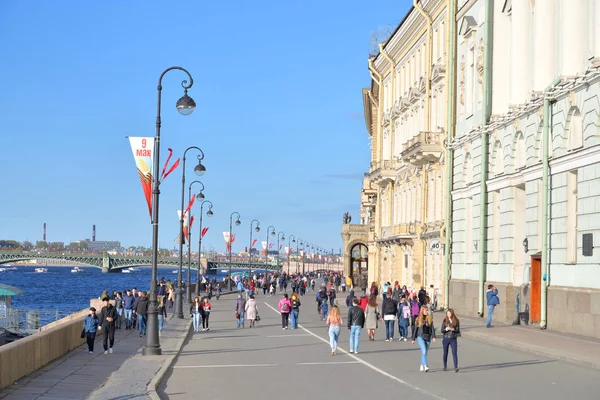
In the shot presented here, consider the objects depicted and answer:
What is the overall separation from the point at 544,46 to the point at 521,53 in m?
2.95

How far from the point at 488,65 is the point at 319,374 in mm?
22987

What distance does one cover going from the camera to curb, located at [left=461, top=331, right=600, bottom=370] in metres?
21.6

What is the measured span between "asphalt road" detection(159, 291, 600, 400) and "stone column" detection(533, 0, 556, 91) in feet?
30.0

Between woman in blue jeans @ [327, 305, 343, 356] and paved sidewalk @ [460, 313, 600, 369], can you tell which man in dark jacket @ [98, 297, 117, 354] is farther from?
paved sidewalk @ [460, 313, 600, 369]

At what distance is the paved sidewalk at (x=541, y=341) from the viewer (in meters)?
23.0

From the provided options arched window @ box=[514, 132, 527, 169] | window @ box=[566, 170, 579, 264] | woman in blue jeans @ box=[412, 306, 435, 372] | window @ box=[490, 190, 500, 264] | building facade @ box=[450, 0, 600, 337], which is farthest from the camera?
Result: window @ box=[490, 190, 500, 264]

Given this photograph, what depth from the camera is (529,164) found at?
116ft

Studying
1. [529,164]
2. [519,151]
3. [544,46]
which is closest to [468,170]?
[519,151]

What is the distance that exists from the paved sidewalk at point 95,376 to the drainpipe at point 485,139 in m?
14.7

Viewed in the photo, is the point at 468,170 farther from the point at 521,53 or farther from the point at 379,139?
the point at 379,139

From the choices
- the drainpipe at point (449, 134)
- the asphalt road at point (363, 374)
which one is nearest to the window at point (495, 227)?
the drainpipe at point (449, 134)

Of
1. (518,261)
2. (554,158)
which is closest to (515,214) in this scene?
(518,261)

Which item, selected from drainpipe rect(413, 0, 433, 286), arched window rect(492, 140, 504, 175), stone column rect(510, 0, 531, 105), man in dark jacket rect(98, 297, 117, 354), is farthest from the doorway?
drainpipe rect(413, 0, 433, 286)

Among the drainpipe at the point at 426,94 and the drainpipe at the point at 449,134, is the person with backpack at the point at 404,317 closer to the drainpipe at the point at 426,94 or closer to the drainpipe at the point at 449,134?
the drainpipe at the point at 449,134
